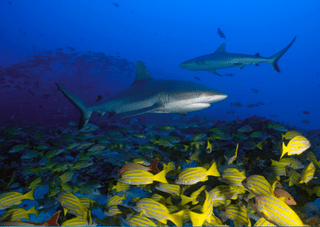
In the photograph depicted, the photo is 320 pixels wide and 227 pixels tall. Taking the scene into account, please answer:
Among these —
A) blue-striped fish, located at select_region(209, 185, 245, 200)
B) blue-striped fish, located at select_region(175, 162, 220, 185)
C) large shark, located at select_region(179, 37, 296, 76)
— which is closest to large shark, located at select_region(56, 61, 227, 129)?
blue-striped fish, located at select_region(175, 162, 220, 185)

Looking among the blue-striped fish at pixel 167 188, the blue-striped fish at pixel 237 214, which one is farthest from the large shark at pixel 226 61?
the blue-striped fish at pixel 237 214

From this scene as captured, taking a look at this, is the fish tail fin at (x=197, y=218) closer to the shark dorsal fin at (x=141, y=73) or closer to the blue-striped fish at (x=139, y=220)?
the blue-striped fish at (x=139, y=220)

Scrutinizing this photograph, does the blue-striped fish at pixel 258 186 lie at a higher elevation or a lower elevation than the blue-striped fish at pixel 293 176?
higher

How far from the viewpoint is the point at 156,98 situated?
370 centimetres

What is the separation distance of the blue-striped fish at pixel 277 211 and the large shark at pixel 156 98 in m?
1.94

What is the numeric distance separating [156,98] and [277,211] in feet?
9.20

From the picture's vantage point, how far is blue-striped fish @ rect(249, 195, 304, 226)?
4.76 feet

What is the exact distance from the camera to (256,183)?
2102 mm

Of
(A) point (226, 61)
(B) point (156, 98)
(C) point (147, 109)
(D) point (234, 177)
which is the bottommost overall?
(D) point (234, 177)

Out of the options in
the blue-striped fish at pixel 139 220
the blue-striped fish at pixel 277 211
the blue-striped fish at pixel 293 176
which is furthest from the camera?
the blue-striped fish at pixel 293 176

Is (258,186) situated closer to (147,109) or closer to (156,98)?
(147,109)

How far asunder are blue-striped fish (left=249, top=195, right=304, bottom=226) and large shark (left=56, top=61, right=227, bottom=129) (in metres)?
1.94

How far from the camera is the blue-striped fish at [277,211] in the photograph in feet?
4.76

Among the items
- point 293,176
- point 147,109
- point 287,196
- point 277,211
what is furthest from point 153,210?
point 293,176
